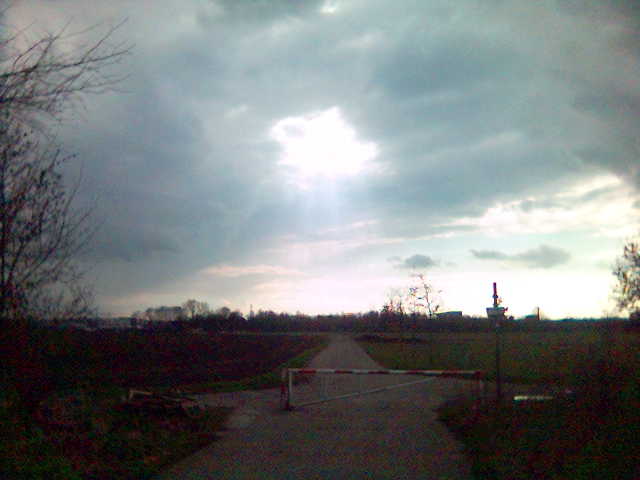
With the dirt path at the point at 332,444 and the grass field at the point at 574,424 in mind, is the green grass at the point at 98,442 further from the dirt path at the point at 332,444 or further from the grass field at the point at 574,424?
the grass field at the point at 574,424

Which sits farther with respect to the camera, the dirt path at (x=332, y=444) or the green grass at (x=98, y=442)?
the dirt path at (x=332, y=444)

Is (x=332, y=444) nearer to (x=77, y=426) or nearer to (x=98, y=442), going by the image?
(x=98, y=442)

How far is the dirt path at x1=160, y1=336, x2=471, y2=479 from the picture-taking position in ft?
27.0

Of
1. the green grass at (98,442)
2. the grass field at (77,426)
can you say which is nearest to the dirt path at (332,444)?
the green grass at (98,442)

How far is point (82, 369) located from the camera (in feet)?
34.3

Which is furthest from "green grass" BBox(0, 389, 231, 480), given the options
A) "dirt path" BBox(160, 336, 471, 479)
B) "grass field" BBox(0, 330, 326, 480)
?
"dirt path" BBox(160, 336, 471, 479)

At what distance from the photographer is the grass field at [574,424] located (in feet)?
24.1

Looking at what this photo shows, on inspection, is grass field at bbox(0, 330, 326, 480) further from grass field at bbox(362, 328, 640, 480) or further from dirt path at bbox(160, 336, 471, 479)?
grass field at bbox(362, 328, 640, 480)

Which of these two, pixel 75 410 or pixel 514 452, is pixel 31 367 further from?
pixel 514 452

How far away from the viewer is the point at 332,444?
1021 cm

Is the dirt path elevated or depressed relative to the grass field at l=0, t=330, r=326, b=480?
depressed

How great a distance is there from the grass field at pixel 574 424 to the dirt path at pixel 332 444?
0.60 meters

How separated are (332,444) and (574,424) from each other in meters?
4.10

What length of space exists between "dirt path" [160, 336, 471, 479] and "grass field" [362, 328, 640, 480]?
596 millimetres
